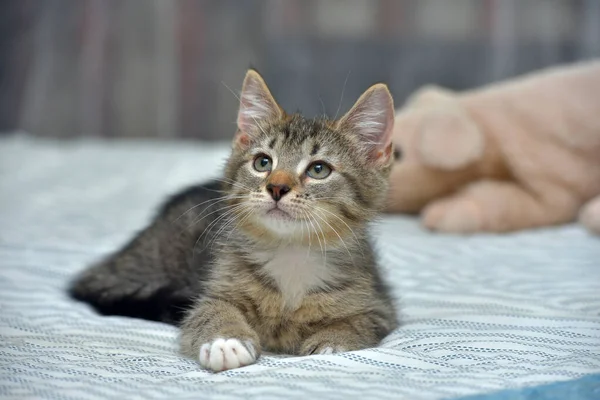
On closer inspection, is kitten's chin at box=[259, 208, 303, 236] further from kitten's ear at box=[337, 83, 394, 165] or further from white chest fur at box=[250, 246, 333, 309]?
kitten's ear at box=[337, 83, 394, 165]

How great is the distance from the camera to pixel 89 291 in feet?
6.40

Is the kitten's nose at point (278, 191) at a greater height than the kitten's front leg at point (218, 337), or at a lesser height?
greater

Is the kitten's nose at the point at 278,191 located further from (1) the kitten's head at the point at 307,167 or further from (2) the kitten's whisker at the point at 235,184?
(2) the kitten's whisker at the point at 235,184

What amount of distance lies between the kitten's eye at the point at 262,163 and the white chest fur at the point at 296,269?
0.64 ft

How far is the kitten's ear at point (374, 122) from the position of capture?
1730 millimetres

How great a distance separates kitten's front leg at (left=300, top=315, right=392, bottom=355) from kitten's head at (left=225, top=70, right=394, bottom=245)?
20 cm

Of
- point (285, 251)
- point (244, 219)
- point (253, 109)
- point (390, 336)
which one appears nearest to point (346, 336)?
point (390, 336)

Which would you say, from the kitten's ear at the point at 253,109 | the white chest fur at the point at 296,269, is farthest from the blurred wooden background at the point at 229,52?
the white chest fur at the point at 296,269

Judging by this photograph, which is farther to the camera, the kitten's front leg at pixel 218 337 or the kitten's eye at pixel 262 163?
the kitten's eye at pixel 262 163

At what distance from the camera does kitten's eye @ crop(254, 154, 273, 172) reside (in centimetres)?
Answer: 169

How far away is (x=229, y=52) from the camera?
4.87 metres

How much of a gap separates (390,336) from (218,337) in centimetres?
42

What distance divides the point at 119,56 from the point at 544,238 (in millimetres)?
3230

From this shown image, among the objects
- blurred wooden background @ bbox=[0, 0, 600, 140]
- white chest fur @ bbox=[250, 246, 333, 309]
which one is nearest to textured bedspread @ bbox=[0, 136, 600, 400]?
white chest fur @ bbox=[250, 246, 333, 309]
